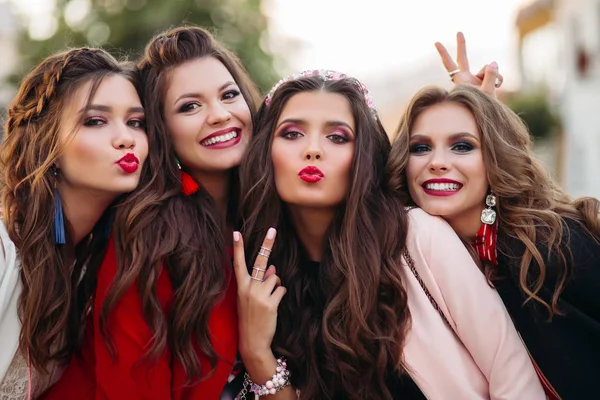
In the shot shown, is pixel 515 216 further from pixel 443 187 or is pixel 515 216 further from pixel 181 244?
pixel 181 244

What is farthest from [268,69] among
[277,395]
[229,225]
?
[277,395]

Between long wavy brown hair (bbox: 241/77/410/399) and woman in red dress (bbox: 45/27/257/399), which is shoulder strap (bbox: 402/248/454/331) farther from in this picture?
woman in red dress (bbox: 45/27/257/399)

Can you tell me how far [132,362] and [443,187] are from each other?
1.84m

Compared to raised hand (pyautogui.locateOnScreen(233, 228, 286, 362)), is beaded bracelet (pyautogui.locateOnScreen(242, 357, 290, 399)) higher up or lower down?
lower down

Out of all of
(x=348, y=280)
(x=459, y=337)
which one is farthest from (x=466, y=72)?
(x=459, y=337)

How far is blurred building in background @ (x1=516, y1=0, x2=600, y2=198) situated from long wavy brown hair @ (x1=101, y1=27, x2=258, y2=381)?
13.6 m

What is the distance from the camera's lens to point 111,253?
3.43 m

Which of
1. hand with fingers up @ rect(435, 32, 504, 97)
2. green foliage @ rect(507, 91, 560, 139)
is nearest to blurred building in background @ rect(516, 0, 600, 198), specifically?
green foliage @ rect(507, 91, 560, 139)

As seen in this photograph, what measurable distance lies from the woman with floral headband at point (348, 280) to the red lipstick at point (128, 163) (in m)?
0.64

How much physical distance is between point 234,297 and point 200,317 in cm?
34

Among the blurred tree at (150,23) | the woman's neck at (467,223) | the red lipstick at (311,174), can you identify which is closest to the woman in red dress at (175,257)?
the red lipstick at (311,174)

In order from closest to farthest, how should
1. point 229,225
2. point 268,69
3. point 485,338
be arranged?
point 485,338, point 229,225, point 268,69

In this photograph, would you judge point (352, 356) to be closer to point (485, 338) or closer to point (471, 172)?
point (485, 338)

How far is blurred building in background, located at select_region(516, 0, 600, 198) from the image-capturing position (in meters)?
15.6
